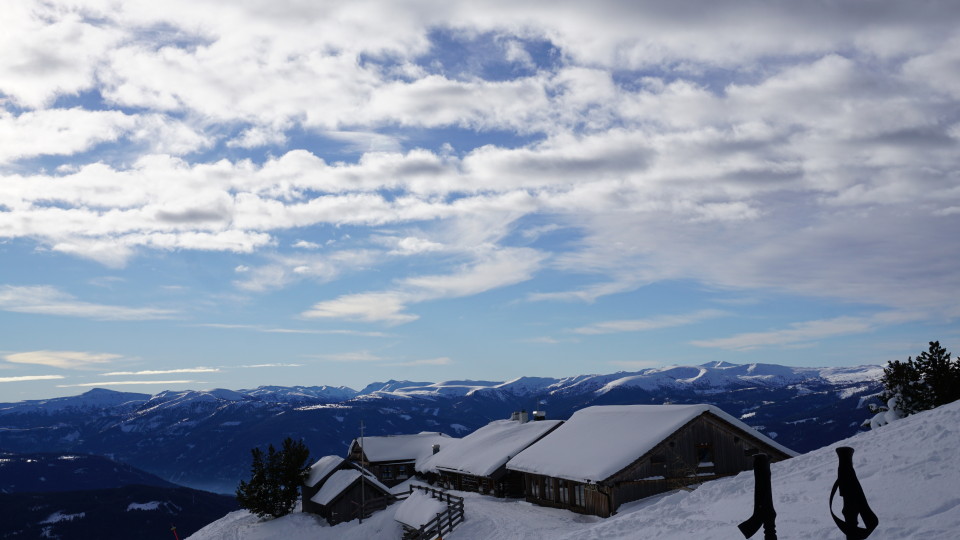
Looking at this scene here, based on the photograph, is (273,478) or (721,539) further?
(273,478)

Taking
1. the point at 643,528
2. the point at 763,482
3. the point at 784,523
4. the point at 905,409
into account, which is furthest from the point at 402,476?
the point at 763,482

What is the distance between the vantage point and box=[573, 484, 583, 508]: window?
3963 centimetres

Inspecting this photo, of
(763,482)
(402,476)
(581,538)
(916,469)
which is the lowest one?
(402,476)

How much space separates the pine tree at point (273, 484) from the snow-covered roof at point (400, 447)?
10.8m

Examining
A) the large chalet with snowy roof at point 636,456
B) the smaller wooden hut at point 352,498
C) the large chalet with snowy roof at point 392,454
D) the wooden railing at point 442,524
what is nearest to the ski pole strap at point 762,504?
the large chalet with snowy roof at point 636,456

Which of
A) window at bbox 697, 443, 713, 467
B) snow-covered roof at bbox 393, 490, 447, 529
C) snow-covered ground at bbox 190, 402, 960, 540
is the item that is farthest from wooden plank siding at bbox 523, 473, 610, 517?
snow-covered ground at bbox 190, 402, 960, 540

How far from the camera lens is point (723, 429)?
41688 millimetres

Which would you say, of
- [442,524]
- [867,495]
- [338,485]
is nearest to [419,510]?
[442,524]

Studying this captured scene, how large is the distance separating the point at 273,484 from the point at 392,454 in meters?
16.8

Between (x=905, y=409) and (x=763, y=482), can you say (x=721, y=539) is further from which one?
(x=905, y=409)

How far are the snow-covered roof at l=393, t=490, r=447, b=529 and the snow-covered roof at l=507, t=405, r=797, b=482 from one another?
600cm

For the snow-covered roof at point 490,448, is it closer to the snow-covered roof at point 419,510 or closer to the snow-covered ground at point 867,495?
the snow-covered roof at point 419,510

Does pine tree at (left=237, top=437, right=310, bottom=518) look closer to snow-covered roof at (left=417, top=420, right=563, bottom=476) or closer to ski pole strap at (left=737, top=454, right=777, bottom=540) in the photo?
snow-covered roof at (left=417, top=420, right=563, bottom=476)

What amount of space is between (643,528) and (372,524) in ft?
121
